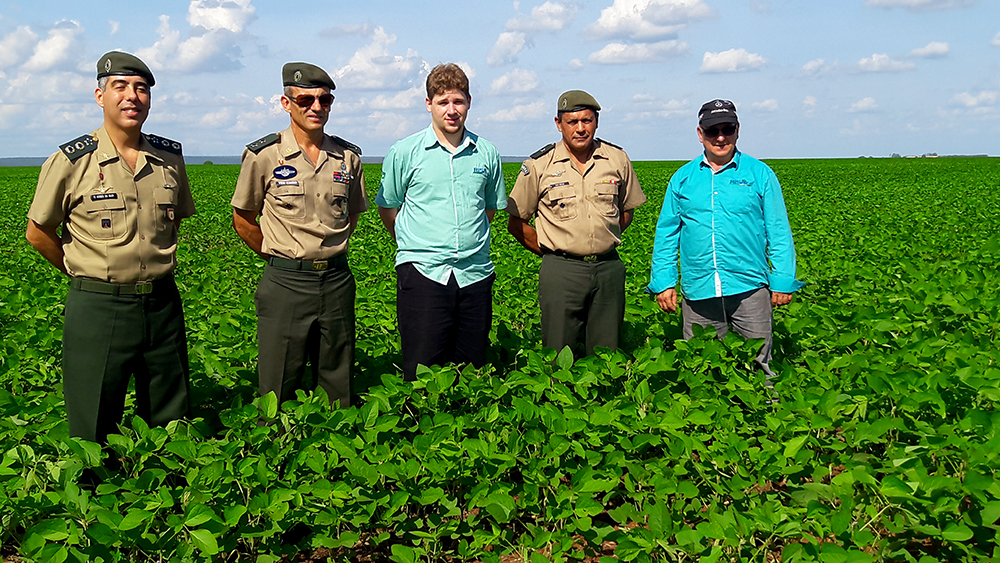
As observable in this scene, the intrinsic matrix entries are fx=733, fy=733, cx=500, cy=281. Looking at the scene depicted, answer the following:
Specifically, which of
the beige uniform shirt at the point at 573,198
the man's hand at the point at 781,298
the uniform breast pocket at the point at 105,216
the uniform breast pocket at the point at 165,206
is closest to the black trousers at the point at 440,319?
the beige uniform shirt at the point at 573,198

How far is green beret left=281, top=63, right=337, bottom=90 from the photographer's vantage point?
12.0ft

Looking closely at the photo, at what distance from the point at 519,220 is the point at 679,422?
6.01ft

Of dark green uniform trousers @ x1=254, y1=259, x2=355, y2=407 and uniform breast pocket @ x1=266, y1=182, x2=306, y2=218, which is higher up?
uniform breast pocket @ x1=266, y1=182, x2=306, y2=218

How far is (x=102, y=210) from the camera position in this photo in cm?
324

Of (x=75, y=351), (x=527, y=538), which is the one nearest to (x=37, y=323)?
(x=75, y=351)

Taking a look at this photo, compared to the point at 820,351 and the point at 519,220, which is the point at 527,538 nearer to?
the point at 519,220

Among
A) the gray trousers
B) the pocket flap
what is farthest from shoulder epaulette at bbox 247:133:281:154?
the gray trousers

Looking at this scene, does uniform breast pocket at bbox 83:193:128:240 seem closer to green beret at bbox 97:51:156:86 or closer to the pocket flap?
the pocket flap

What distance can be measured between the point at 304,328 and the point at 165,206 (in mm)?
892

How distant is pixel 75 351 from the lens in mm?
3291

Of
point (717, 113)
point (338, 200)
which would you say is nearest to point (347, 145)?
point (338, 200)

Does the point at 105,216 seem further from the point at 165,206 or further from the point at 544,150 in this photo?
the point at 544,150

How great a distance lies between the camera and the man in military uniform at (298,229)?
3732mm

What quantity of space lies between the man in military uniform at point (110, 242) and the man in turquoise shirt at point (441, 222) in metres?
1.15
